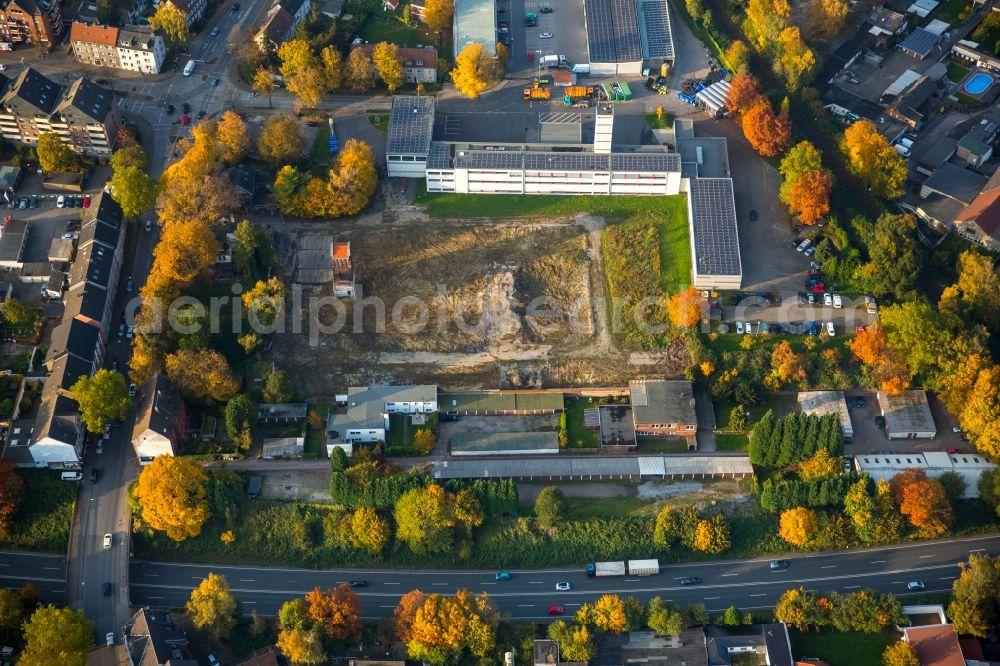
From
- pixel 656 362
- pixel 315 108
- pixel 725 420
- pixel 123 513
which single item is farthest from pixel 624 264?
pixel 123 513

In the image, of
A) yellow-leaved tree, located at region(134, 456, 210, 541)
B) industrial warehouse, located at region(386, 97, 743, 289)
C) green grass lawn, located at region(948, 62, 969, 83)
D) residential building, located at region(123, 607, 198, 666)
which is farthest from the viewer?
green grass lawn, located at region(948, 62, 969, 83)

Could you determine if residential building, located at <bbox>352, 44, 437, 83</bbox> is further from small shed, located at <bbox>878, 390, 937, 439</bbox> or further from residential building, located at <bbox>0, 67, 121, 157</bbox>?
small shed, located at <bbox>878, 390, 937, 439</bbox>

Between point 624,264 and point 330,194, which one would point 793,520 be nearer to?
point 624,264

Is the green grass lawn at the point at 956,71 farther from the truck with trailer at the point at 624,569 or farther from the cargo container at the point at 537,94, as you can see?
the truck with trailer at the point at 624,569

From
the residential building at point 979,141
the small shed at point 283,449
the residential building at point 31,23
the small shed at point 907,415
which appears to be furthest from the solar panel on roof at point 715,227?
the residential building at point 31,23

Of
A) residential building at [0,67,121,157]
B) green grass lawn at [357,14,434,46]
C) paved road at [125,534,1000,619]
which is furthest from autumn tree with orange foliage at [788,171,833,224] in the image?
residential building at [0,67,121,157]

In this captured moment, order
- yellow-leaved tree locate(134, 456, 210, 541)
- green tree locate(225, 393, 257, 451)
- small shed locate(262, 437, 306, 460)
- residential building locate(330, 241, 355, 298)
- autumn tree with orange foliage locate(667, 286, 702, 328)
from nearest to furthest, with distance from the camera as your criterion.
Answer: yellow-leaved tree locate(134, 456, 210, 541) < green tree locate(225, 393, 257, 451) < small shed locate(262, 437, 306, 460) < autumn tree with orange foliage locate(667, 286, 702, 328) < residential building locate(330, 241, 355, 298)

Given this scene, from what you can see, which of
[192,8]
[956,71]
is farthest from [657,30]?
[192,8]
